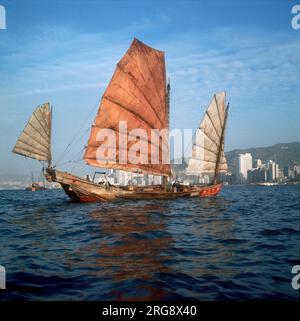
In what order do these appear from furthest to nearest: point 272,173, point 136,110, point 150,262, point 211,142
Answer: point 272,173, point 211,142, point 136,110, point 150,262

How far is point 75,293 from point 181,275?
7.04 feet

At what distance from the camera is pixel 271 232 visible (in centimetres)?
1138

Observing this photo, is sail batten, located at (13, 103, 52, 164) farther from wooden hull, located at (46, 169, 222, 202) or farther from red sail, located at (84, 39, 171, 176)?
red sail, located at (84, 39, 171, 176)

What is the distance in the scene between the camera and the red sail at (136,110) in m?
27.7

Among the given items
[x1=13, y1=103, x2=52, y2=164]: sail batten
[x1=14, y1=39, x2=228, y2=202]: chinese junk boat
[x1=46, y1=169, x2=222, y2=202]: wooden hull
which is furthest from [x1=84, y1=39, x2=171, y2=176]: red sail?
[x1=13, y1=103, x2=52, y2=164]: sail batten

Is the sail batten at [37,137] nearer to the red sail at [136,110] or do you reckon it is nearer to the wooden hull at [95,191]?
the wooden hull at [95,191]

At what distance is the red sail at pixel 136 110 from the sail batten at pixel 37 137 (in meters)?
7.50

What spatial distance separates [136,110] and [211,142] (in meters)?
13.0

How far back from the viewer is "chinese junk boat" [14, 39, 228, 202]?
1081 inches

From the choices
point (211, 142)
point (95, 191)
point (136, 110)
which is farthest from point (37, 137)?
point (211, 142)

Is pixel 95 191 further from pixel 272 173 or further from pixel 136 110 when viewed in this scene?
pixel 272 173

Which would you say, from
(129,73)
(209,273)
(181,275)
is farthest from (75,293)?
(129,73)

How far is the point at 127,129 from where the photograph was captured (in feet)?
96.3
